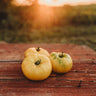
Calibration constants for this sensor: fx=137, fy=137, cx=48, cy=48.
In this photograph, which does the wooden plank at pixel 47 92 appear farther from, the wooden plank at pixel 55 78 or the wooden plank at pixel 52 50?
the wooden plank at pixel 52 50

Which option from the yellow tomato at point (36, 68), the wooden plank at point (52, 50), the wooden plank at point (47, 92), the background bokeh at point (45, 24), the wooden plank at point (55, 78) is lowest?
the background bokeh at point (45, 24)

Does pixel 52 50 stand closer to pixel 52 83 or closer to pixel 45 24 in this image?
pixel 52 83

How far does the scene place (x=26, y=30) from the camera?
5375mm

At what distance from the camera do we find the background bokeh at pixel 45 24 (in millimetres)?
4992

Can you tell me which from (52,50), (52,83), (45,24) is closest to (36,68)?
(52,83)

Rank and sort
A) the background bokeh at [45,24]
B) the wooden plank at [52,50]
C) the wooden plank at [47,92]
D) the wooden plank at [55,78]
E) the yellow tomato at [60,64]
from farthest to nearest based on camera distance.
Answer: the background bokeh at [45,24], the wooden plank at [52,50], the yellow tomato at [60,64], the wooden plank at [55,78], the wooden plank at [47,92]

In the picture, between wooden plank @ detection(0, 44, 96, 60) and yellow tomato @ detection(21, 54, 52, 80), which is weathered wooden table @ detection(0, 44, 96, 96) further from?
wooden plank @ detection(0, 44, 96, 60)

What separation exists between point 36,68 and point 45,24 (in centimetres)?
474

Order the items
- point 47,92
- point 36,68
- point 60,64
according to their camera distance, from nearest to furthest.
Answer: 1. point 47,92
2. point 36,68
3. point 60,64

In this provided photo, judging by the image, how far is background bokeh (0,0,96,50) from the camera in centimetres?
499

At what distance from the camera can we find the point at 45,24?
18.7ft

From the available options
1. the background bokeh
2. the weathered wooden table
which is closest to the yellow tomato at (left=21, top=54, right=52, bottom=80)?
the weathered wooden table

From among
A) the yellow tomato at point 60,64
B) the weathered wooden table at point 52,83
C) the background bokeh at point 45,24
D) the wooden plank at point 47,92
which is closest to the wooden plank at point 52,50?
the weathered wooden table at point 52,83

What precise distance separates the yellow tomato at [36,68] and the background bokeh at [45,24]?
356 centimetres
